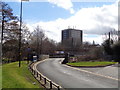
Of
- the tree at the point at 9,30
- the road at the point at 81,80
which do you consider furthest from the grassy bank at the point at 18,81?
the tree at the point at 9,30

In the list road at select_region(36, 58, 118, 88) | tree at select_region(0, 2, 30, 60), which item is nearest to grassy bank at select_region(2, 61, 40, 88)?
road at select_region(36, 58, 118, 88)

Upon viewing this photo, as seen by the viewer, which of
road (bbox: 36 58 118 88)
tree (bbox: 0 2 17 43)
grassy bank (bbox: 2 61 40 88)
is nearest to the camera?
grassy bank (bbox: 2 61 40 88)

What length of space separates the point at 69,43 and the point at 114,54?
83.7 m

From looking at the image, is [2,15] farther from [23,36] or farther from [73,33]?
[73,33]

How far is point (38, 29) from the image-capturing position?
74688 millimetres

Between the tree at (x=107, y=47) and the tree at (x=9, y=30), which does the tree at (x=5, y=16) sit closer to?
the tree at (x=9, y=30)

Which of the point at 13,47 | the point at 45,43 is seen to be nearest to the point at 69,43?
the point at 45,43

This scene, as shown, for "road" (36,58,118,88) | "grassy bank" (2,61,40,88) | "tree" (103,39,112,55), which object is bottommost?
"road" (36,58,118,88)

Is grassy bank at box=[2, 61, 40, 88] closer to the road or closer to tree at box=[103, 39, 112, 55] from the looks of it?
the road

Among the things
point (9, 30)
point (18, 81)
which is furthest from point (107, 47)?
point (18, 81)

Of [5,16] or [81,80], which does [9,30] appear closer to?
[5,16]

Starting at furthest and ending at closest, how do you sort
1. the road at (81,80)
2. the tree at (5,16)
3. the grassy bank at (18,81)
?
the tree at (5,16) < the road at (81,80) < the grassy bank at (18,81)

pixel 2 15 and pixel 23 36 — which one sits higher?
pixel 2 15

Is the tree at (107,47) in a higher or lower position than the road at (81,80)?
higher
